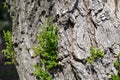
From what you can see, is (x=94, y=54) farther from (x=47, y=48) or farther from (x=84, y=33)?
(x=47, y=48)

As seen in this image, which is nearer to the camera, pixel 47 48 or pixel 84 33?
pixel 84 33

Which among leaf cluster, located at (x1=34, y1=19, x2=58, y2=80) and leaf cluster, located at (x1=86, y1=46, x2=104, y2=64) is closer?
leaf cluster, located at (x1=86, y1=46, x2=104, y2=64)

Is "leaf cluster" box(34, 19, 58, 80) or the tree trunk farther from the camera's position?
"leaf cluster" box(34, 19, 58, 80)

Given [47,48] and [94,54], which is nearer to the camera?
[94,54]

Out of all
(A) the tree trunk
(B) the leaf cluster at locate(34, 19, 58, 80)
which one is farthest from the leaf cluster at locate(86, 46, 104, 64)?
(B) the leaf cluster at locate(34, 19, 58, 80)

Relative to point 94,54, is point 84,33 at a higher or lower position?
higher

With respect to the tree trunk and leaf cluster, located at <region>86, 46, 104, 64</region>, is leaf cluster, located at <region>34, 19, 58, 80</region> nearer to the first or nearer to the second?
the tree trunk

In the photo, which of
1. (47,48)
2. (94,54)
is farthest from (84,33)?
(47,48)
